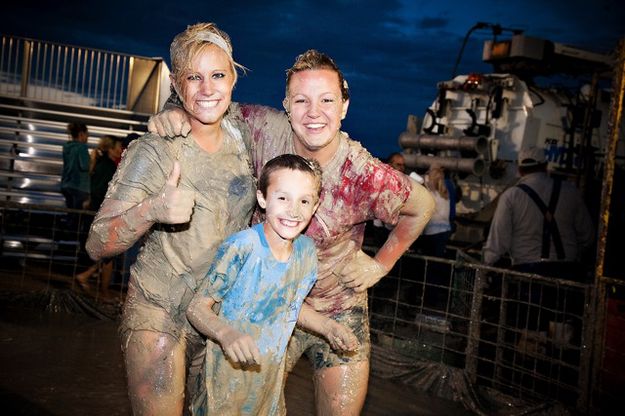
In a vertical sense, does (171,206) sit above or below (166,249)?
above

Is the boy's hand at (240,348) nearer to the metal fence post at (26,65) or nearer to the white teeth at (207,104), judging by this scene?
the white teeth at (207,104)

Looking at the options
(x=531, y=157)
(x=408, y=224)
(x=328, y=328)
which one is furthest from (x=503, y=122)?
(x=328, y=328)

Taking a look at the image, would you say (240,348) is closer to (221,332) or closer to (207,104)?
(221,332)

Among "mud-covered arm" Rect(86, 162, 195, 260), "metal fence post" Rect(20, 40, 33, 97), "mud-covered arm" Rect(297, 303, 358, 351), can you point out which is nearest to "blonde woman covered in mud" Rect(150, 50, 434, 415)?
"mud-covered arm" Rect(297, 303, 358, 351)

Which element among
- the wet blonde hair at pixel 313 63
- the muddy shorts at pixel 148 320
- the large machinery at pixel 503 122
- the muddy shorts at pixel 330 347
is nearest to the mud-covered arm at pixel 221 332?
the muddy shorts at pixel 148 320

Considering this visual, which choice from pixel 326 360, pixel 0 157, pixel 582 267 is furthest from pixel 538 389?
pixel 0 157

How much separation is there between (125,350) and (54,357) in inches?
149

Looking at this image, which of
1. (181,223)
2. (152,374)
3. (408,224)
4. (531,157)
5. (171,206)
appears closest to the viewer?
(171,206)

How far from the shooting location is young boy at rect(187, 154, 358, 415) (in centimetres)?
271

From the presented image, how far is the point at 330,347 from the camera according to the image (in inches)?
125

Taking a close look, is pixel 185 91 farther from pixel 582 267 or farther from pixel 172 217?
pixel 582 267

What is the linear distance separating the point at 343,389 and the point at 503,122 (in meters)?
11.1

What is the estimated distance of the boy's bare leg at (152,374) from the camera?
2707mm

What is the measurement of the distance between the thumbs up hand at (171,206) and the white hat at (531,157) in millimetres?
5002
